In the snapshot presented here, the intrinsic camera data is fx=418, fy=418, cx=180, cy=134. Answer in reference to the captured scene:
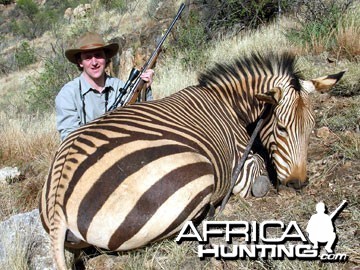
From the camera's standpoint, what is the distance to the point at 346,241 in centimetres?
259

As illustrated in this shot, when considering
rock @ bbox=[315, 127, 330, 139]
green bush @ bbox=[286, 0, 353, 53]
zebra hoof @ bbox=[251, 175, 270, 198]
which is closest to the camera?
zebra hoof @ bbox=[251, 175, 270, 198]

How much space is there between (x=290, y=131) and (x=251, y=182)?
622 mm

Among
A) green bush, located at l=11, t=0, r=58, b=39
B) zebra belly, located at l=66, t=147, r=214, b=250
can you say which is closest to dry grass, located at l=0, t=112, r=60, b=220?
zebra belly, located at l=66, t=147, r=214, b=250

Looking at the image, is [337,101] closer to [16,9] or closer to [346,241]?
[346,241]

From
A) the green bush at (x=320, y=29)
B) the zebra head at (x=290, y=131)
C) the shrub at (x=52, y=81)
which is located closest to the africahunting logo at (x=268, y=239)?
the zebra head at (x=290, y=131)

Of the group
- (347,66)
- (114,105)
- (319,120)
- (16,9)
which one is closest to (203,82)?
(114,105)

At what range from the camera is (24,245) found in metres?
2.85

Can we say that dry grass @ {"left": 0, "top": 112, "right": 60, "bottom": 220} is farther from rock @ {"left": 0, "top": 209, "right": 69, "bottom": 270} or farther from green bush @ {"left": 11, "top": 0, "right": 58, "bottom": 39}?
green bush @ {"left": 11, "top": 0, "right": 58, "bottom": 39}

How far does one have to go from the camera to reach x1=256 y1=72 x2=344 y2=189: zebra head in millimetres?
3072

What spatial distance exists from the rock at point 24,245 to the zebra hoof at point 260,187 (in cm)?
167

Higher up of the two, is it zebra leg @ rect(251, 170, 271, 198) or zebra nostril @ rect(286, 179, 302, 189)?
zebra nostril @ rect(286, 179, 302, 189)

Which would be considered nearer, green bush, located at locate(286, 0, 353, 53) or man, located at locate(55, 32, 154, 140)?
man, located at locate(55, 32, 154, 140)

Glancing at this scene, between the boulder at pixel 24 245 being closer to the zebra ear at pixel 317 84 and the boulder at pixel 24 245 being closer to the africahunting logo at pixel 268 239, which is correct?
the africahunting logo at pixel 268 239

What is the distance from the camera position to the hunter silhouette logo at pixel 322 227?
2.56 metres
